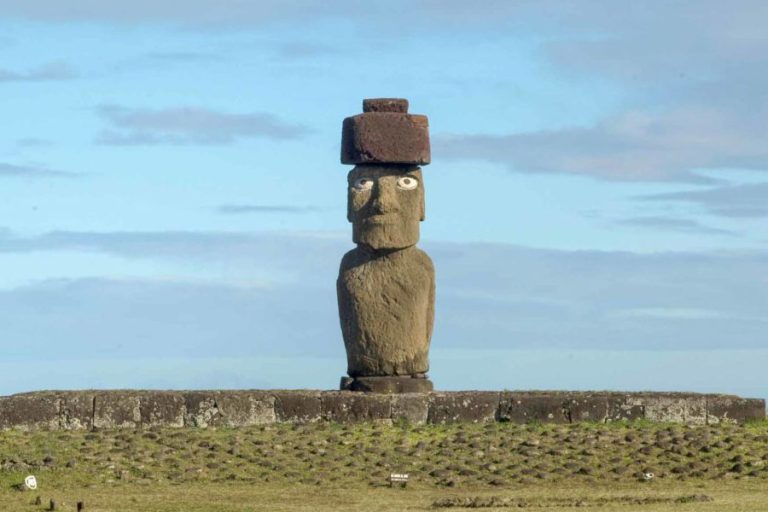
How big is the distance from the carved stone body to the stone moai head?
1.07 ft

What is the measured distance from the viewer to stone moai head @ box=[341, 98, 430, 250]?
2308cm

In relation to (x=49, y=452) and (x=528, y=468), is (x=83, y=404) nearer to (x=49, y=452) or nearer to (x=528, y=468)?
(x=49, y=452)

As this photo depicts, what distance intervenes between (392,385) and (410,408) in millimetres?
781

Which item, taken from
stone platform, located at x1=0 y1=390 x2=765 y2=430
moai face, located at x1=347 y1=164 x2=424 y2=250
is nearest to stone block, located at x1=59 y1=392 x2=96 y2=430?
stone platform, located at x1=0 y1=390 x2=765 y2=430

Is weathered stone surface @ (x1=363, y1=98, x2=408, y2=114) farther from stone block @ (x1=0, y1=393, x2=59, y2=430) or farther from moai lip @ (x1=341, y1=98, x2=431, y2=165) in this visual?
stone block @ (x1=0, y1=393, x2=59, y2=430)

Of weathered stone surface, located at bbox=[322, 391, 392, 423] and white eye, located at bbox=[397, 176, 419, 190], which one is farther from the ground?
white eye, located at bbox=[397, 176, 419, 190]

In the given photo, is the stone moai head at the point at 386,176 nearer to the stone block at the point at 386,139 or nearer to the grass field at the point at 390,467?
the stone block at the point at 386,139

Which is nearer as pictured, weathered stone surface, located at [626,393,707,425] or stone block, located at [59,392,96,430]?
stone block, located at [59,392,96,430]

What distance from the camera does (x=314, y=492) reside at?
18.0 meters

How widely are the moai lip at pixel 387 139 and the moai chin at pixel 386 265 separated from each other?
0.6 inches

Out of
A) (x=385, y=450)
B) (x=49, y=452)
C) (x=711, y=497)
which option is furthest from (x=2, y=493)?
(x=711, y=497)

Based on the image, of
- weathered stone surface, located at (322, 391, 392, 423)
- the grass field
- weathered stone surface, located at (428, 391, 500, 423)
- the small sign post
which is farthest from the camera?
weathered stone surface, located at (428, 391, 500, 423)

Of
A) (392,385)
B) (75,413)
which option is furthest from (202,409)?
(392,385)

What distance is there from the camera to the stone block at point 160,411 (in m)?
22.1
